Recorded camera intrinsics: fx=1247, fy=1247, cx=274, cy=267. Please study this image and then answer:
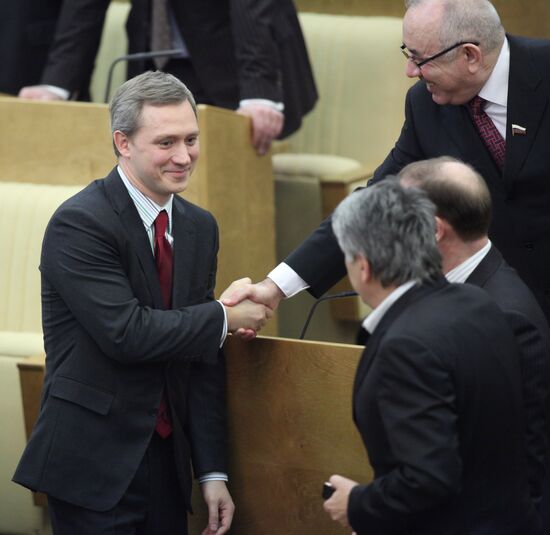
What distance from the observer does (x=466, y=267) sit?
240 centimetres

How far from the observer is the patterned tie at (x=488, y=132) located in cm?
300

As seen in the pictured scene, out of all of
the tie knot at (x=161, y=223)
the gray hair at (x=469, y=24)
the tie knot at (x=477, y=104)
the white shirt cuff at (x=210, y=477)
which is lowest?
the white shirt cuff at (x=210, y=477)

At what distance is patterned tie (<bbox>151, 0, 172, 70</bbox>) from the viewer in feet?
15.2

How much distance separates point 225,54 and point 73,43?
26.4 inches

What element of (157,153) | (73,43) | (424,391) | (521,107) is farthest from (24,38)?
(424,391)

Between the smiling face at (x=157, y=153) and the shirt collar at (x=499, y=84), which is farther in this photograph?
the shirt collar at (x=499, y=84)

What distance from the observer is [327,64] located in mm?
5586

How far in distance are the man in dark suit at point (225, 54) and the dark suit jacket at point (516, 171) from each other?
1463 mm

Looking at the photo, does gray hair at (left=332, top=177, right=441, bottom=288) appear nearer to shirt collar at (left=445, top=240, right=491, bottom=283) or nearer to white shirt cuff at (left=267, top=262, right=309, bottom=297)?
shirt collar at (left=445, top=240, right=491, bottom=283)

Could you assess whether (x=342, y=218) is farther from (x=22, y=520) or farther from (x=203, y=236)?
(x=22, y=520)

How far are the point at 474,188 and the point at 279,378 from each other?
80 centimetres

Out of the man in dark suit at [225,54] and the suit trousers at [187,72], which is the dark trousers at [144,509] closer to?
the man in dark suit at [225,54]

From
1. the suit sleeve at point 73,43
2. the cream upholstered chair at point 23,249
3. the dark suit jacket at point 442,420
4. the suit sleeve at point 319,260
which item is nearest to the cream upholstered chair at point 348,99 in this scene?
the suit sleeve at point 73,43

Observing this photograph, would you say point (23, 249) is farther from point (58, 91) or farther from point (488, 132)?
point (488, 132)
